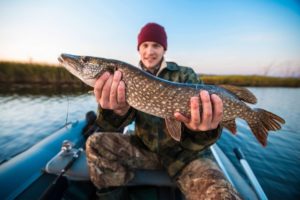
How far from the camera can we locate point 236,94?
5.64 feet

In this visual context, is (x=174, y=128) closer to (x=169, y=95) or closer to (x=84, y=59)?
(x=169, y=95)

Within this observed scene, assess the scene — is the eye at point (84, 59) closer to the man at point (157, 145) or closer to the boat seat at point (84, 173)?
the man at point (157, 145)

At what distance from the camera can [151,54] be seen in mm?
2598

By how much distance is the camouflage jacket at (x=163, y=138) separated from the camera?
1734 mm

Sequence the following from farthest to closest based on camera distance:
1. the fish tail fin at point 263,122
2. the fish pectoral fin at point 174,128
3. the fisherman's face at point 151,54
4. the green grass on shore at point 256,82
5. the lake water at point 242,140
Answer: the green grass on shore at point 256,82 < the lake water at point 242,140 < the fisherman's face at point 151,54 < the fish tail fin at point 263,122 < the fish pectoral fin at point 174,128

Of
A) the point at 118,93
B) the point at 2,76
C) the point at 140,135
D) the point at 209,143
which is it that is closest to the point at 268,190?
the point at 209,143

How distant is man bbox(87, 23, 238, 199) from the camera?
1.54 m

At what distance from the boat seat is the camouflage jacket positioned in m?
0.17

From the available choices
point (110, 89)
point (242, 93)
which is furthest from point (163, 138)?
point (242, 93)

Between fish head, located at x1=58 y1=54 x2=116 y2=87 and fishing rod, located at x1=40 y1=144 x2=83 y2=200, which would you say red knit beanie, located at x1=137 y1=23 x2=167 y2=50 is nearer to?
fish head, located at x1=58 y1=54 x2=116 y2=87

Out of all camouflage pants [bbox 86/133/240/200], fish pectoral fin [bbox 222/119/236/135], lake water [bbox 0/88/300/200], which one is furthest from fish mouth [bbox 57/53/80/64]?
fish pectoral fin [bbox 222/119/236/135]

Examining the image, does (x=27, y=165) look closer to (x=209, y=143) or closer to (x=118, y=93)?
(x=118, y=93)

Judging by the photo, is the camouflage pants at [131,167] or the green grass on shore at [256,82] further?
the green grass on shore at [256,82]

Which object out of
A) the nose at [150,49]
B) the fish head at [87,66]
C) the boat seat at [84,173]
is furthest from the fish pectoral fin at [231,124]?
the nose at [150,49]
